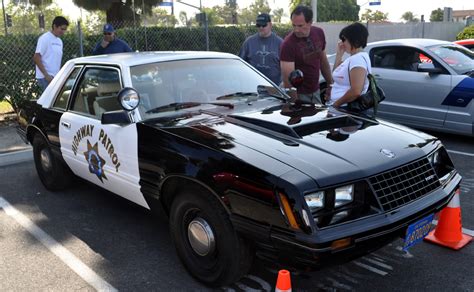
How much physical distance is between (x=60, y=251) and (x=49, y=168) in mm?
1513

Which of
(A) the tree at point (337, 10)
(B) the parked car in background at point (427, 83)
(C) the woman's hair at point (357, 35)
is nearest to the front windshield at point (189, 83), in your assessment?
(C) the woman's hair at point (357, 35)

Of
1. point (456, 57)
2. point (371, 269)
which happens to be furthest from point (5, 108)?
point (371, 269)

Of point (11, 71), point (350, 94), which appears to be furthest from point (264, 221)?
point (11, 71)

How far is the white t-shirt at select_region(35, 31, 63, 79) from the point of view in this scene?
715 cm

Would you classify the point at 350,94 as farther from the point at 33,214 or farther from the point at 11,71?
the point at 11,71

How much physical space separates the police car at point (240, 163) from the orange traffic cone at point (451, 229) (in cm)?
32

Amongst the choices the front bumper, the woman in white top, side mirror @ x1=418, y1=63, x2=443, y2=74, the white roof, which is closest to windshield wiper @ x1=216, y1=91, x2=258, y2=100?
the white roof

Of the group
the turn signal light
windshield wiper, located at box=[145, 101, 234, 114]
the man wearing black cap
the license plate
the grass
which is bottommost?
the grass

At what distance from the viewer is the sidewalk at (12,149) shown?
21.8 ft

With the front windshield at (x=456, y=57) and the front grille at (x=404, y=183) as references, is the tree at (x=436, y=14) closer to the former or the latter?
the front windshield at (x=456, y=57)

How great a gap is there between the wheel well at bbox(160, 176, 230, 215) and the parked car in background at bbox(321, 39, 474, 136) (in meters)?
4.82

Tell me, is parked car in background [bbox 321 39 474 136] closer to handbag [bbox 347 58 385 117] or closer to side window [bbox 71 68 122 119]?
handbag [bbox 347 58 385 117]

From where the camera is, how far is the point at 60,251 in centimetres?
382

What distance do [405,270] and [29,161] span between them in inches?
210
